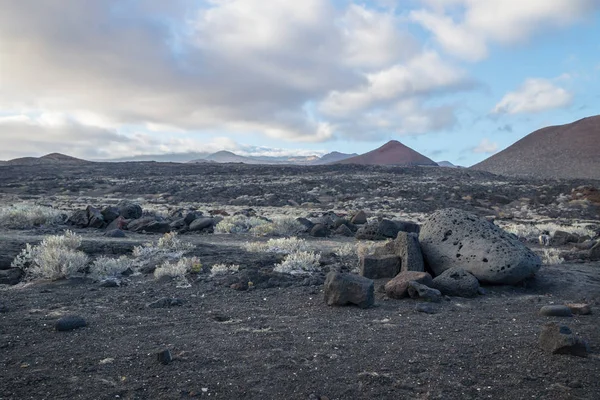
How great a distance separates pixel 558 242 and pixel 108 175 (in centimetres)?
4920

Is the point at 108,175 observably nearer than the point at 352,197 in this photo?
No

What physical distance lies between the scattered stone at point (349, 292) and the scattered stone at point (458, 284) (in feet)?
4.72

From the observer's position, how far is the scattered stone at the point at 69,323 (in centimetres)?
617

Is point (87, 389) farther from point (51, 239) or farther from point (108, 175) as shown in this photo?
point (108, 175)

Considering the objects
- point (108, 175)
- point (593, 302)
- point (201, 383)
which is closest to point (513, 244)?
point (593, 302)

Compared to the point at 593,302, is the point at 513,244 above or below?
above

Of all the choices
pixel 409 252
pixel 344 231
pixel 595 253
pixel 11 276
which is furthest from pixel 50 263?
pixel 595 253

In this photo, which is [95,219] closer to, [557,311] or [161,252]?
[161,252]

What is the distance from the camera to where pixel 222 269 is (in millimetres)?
9633

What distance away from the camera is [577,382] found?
4656mm

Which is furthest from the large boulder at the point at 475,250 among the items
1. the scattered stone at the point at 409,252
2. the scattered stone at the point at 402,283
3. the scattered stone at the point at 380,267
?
the scattered stone at the point at 402,283

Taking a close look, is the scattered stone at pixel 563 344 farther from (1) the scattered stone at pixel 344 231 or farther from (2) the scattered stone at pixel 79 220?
(2) the scattered stone at pixel 79 220

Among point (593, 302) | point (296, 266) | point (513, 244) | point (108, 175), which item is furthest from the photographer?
point (108, 175)

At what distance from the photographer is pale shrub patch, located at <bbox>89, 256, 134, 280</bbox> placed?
30.4 ft
